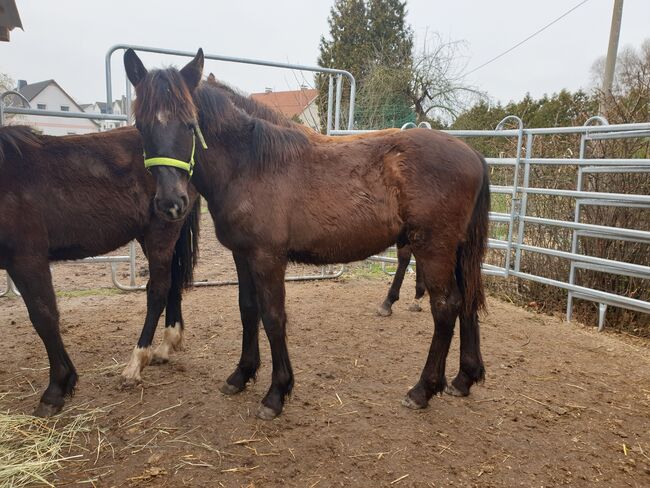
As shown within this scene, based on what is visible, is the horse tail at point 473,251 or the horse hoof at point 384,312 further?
the horse hoof at point 384,312

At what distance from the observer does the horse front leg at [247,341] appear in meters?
2.81

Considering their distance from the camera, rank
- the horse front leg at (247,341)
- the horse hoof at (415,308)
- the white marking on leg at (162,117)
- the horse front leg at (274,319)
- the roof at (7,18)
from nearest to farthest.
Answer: the white marking on leg at (162,117), the horse front leg at (274,319), the horse front leg at (247,341), the roof at (7,18), the horse hoof at (415,308)

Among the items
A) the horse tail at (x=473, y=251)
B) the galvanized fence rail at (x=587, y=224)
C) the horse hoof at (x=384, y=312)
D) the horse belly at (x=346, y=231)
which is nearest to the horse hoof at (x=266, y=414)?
the horse belly at (x=346, y=231)

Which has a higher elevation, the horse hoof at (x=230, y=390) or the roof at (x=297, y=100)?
the roof at (x=297, y=100)

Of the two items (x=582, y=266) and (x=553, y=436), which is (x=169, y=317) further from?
(x=582, y=266)

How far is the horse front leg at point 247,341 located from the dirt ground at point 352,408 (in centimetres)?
10

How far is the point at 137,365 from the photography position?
3.04 m

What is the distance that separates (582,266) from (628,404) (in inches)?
73.9

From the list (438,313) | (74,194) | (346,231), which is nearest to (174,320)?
(74,194)

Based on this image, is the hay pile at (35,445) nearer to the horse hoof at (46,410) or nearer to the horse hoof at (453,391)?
the horse hoof at (46,410)

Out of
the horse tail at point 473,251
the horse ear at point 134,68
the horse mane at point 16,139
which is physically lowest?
the horse tail at point 473,251

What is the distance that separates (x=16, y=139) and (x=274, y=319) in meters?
2.09

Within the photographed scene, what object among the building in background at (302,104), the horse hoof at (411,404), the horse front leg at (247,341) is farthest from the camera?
the building in background at (302,104)

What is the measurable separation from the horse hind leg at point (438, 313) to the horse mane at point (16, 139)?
8.72 feet
